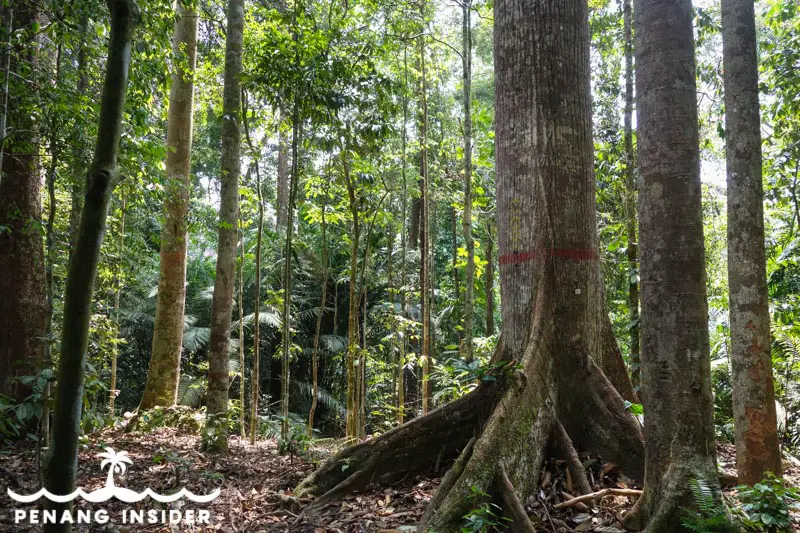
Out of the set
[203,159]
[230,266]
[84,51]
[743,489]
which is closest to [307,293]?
[203,159]

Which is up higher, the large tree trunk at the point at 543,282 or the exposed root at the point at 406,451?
the large tree trunk at the point at 543,282

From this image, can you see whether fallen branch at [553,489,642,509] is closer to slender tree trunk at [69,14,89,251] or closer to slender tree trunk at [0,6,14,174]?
slender tree trunk at [69,14,89,251]

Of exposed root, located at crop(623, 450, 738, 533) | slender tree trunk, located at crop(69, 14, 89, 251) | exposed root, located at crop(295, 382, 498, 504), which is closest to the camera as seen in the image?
exposed root, located at crop(623, 450, 738, 533)

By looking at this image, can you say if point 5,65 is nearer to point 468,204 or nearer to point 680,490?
point 680,490

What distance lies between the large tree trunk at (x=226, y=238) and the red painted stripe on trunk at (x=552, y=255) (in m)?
3.66

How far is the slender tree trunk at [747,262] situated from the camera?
400 centimetres

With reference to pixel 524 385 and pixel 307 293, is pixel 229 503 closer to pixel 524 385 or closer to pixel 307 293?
pixel 524 385

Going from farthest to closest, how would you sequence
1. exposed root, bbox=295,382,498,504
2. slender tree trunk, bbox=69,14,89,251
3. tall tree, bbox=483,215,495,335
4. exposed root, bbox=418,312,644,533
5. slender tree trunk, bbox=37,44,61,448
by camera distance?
tall tree, bbox=483,215,495,335
slender tree trunk, bbox=69,14,89,251
exposed root, bbox=295,382,498,504
slender tree trunk, bbox=37,44,61,448
exposed root, bbox=418,312,644,533

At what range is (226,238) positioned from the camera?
21.9 feet

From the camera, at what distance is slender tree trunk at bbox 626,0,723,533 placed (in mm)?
2814

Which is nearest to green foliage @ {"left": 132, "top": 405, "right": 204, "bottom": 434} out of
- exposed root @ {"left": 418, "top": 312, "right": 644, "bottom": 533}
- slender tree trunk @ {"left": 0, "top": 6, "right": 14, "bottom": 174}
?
slender tree trunk @ {"left": 0, "top": 6, "right": 14, "bottom": 174}

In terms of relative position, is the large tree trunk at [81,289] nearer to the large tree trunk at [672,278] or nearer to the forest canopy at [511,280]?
the forest canopy at [511,280]

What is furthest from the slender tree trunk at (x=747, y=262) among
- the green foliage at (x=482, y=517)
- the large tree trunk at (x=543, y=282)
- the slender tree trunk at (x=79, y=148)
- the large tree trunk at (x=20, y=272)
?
the large tree trunk at (x=20, y=272)

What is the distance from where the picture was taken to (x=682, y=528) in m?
2.78
